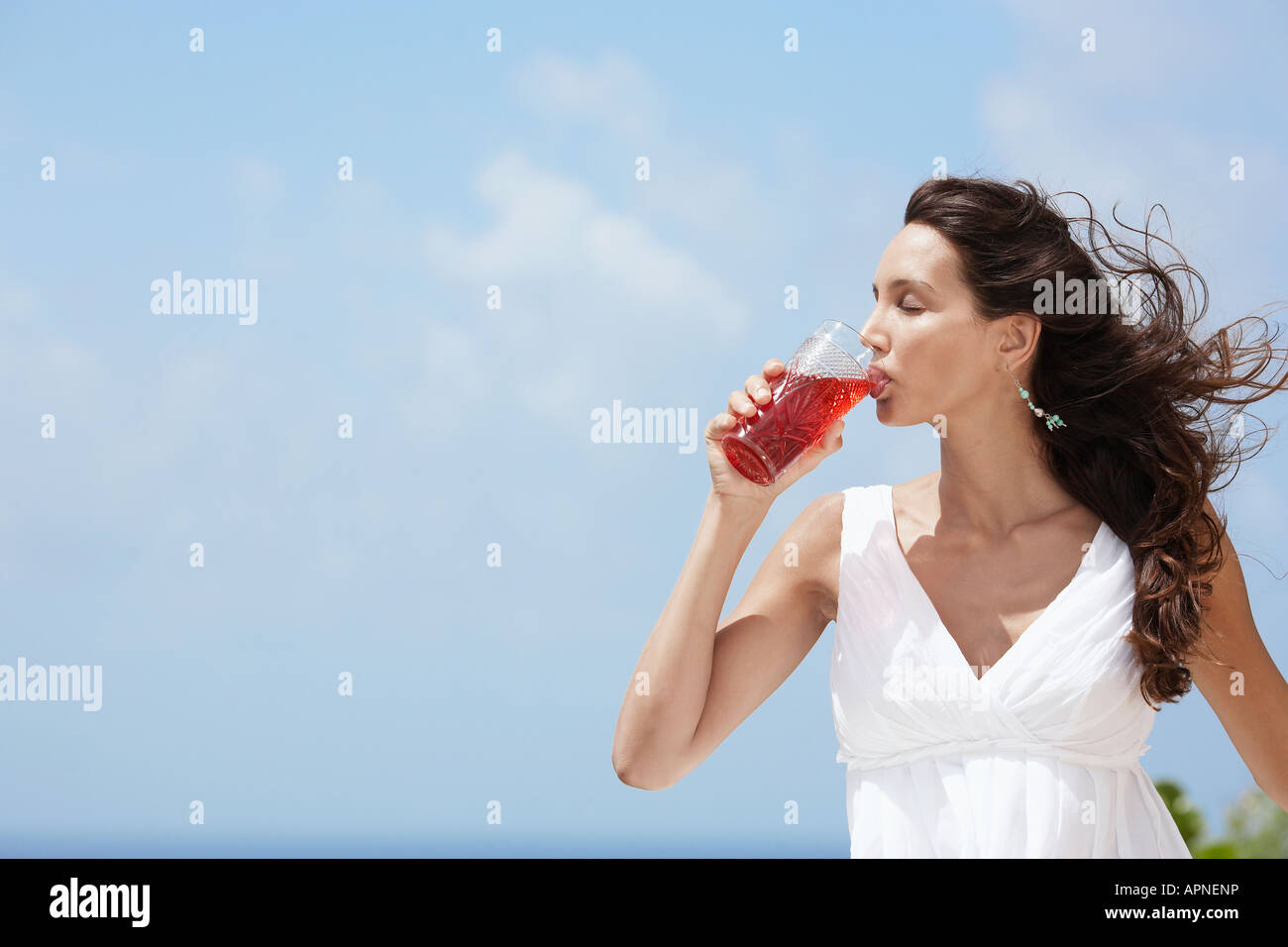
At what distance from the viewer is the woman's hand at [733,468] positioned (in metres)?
2.30

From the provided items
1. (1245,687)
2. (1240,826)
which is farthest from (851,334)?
(1240,826)

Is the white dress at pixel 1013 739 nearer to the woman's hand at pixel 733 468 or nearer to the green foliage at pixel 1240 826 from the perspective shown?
the woman's hand at pixel 733 468

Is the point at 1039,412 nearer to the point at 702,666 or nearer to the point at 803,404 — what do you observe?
the point at 803,404

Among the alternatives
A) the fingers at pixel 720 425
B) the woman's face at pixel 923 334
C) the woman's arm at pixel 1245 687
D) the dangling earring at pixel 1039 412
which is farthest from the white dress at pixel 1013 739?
the fingers at pixel 720 425

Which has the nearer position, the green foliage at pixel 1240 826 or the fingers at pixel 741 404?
the fingers at pixel 741 404

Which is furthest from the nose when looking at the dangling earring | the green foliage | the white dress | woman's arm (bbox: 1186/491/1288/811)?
the green foliage

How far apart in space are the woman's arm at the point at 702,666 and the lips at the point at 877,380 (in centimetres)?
33

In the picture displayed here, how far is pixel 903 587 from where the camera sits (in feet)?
8.27

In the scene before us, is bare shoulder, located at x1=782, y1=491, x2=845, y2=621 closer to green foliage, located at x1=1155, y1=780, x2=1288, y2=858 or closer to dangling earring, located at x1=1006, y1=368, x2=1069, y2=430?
dangling earring, located at x1=1006, y1=368, x2=1069, y2=430
